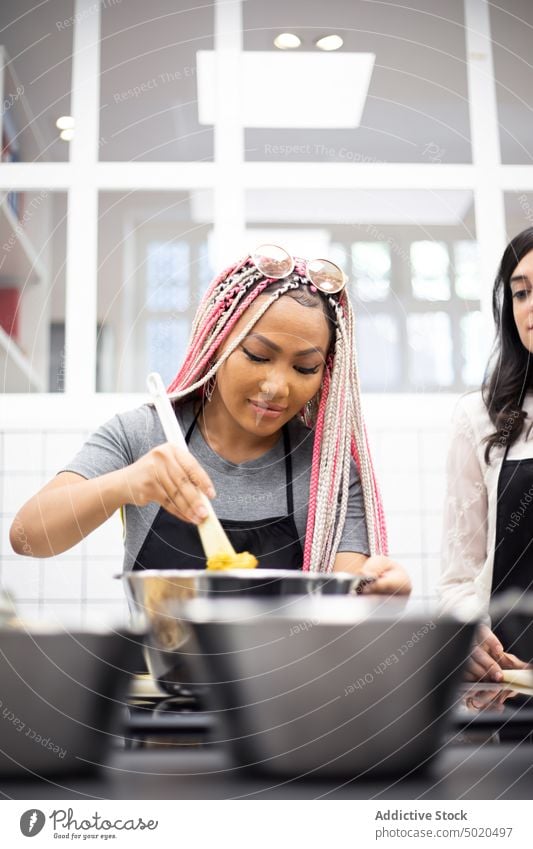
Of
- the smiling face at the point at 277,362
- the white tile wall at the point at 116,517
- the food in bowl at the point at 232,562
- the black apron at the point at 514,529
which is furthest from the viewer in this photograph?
the white tile wall at the point at 116,517

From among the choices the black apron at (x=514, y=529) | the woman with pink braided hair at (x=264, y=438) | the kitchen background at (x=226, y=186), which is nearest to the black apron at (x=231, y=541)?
the woman with pink braided hair at (x=264, y=438)

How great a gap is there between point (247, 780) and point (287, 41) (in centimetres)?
72

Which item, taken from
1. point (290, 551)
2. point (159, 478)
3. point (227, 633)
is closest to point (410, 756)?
point (227, 633)

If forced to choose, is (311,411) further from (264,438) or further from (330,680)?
(330,680)

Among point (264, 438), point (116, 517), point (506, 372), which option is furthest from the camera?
point (116, 517)

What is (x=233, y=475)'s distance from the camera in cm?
76

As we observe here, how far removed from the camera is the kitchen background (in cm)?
81

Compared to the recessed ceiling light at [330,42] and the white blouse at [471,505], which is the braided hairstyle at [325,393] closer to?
the white blouse at [471,505]

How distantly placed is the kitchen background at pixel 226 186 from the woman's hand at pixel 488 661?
36 cm

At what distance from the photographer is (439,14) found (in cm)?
81

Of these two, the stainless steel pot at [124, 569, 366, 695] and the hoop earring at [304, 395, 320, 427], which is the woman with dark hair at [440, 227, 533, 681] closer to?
the hoop earring at [304, 395, 320, 427]

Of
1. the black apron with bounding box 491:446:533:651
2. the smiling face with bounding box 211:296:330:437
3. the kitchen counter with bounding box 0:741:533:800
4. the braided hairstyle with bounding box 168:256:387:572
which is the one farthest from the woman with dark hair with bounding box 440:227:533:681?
the kitchen counter with bounding box 0:741:533:800

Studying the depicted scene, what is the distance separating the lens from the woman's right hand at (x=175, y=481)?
0.53 metres

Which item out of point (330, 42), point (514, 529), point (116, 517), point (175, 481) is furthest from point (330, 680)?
point (116, 517)
